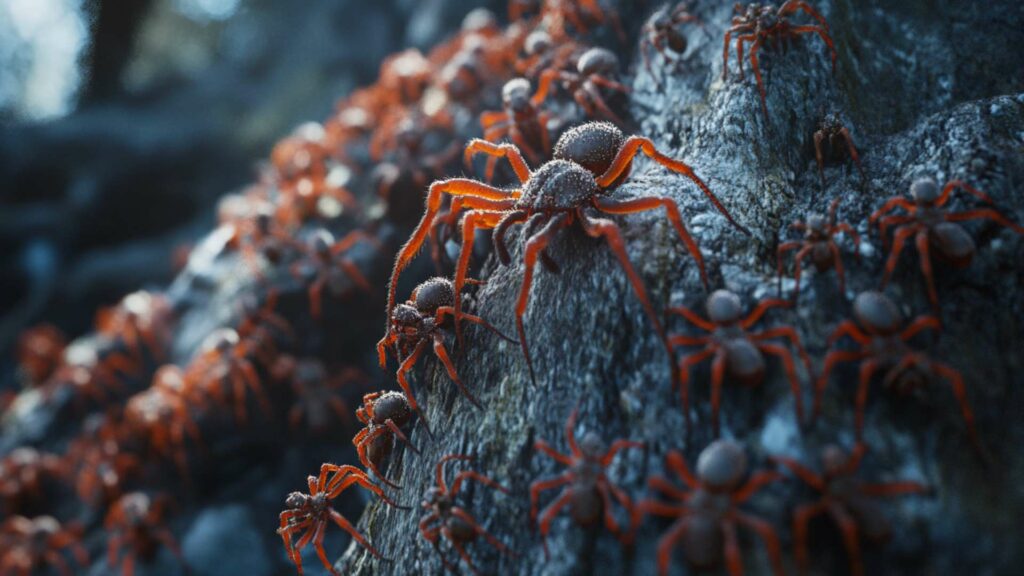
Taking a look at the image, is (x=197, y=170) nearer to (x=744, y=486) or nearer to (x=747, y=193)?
(x=747, y=193)

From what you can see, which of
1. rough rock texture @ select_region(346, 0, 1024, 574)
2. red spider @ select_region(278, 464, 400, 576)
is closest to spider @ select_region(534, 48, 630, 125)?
rough rock texture @ select_region(346, 0, 1024, 574)

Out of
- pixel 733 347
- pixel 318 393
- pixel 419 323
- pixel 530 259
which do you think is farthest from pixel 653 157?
pixel 318 393

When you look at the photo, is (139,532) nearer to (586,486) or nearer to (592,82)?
(586,486)

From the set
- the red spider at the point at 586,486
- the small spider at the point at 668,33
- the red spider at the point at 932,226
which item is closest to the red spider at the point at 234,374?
the red spider at the point at 586,486

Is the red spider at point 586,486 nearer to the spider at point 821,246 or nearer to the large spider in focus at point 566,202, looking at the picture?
the large spider in focus at point 566,202

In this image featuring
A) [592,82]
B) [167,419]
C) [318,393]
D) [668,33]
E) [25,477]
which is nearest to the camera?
[668,33]

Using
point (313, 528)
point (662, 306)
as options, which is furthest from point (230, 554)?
point (662, 306)
